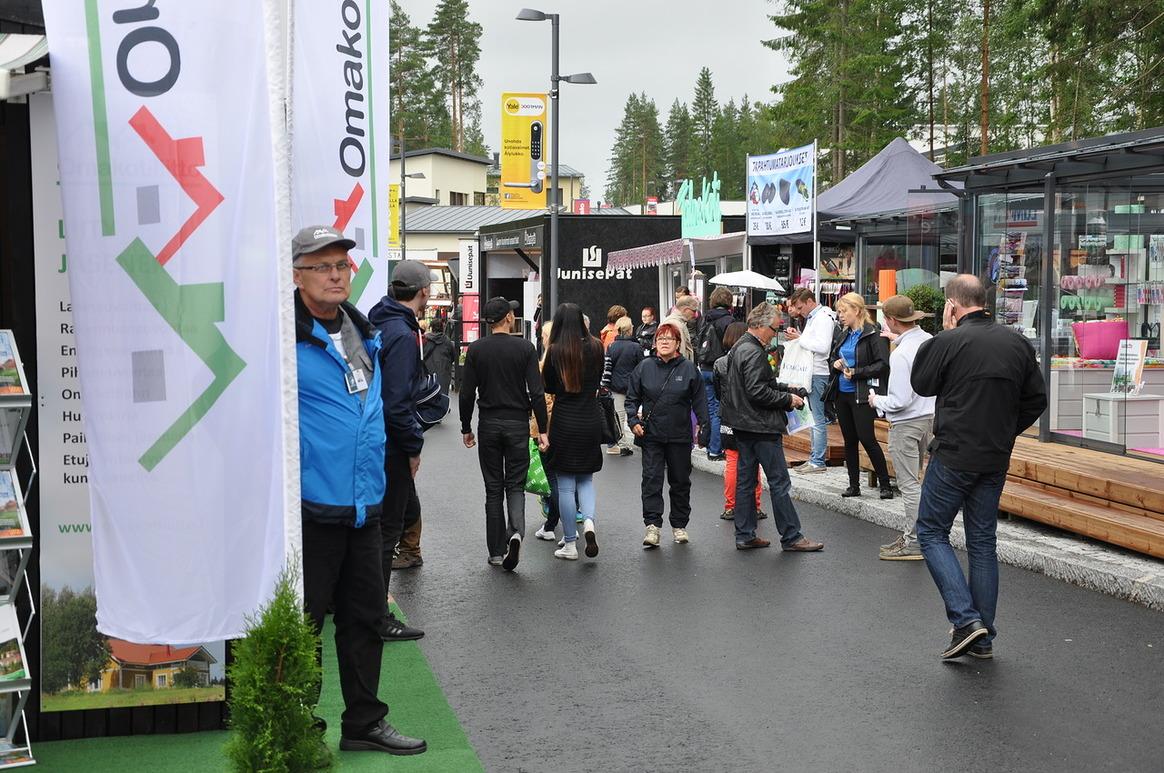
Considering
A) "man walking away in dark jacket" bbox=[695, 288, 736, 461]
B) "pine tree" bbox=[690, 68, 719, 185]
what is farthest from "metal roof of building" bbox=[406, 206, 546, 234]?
"man walking away in dark jacket" bbox=[695, 288, 736, 461]

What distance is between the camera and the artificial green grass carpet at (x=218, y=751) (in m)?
5.17

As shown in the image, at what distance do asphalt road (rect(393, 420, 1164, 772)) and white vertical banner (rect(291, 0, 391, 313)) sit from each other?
7.59 ft

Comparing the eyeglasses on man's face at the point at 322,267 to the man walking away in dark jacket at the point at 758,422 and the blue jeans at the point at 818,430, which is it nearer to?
the man walking away in dark jacket at the point at 758,422

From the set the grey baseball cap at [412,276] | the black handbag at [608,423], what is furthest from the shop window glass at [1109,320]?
the grey baseball cap at [412,276]

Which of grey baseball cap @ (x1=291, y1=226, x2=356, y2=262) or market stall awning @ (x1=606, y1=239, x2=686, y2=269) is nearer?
grey baseball cap @ (x1=291, y1=226, x2=356, y2=262)

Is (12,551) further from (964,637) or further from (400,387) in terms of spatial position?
(964,637)

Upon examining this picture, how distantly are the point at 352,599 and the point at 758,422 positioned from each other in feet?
17.1

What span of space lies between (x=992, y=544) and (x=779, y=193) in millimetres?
12063

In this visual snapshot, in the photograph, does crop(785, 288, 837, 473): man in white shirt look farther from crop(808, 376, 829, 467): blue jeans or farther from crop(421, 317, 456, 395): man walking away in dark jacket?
crop(421, 317, 456, 395): man walking away in dark jacket

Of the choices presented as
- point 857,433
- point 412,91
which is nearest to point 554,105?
point 857,433

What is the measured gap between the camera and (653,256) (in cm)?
2536

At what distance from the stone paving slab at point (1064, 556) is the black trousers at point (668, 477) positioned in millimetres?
1932

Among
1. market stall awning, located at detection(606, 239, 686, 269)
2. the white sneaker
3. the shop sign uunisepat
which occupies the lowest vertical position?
the white sneaker

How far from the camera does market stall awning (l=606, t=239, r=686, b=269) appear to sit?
23.7 m
